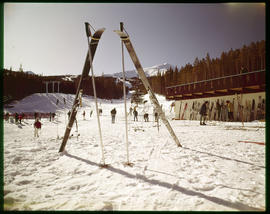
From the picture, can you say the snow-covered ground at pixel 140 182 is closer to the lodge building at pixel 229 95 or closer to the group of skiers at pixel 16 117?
the lodge building at pixel 229 95

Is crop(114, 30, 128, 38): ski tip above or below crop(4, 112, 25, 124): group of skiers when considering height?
above

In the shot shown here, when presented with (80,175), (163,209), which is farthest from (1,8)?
(163,209)

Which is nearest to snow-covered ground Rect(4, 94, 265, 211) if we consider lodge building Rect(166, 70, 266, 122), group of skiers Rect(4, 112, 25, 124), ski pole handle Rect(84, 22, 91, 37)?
ski pole handle Rect(84, 22, 91, 37)

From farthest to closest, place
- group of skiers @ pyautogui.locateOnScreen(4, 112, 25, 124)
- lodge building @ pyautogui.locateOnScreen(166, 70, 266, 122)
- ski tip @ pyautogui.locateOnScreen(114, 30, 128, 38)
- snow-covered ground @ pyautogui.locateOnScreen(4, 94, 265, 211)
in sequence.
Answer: group of skiers @ pyautogui.locateOnScreen(4, 112, 25, 124) < lodge building @ pyautogui.locateOnScreen(166, 70, 266, 122) < ski tip @ pyautogui.locateOnScreen(114, 30, 128, 38) < snow-covered ground @ pyautogui.locateOnScreen(4, 94, 265, 211)

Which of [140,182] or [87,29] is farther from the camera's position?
[87,29]

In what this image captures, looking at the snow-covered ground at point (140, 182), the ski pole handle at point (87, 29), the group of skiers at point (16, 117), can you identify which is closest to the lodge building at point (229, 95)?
the snow-covered ground at point (140, 182)

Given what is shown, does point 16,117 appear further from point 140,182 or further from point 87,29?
point 140,182

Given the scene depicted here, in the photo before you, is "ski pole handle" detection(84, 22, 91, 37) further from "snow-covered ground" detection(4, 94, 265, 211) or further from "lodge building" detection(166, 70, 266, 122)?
"lodge building" detection(166, 70, 266, 122)

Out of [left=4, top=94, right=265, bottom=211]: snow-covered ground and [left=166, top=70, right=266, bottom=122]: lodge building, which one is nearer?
[left=4, top=94, right=265, bottom=211]: snow-covered ground

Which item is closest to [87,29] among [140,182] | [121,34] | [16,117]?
[121,34]

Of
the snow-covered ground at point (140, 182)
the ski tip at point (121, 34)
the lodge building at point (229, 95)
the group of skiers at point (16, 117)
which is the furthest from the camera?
the group of skiers at point (16, 117)

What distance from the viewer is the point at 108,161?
3805mm

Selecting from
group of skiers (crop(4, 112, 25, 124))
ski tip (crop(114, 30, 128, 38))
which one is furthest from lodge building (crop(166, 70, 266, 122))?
group of skiers (crop(4, 112, 25, 124))

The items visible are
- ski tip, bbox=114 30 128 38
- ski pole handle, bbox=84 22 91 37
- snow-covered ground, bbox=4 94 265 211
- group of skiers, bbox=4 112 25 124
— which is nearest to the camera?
snow-covered ground, bbox=4 94 265 211
